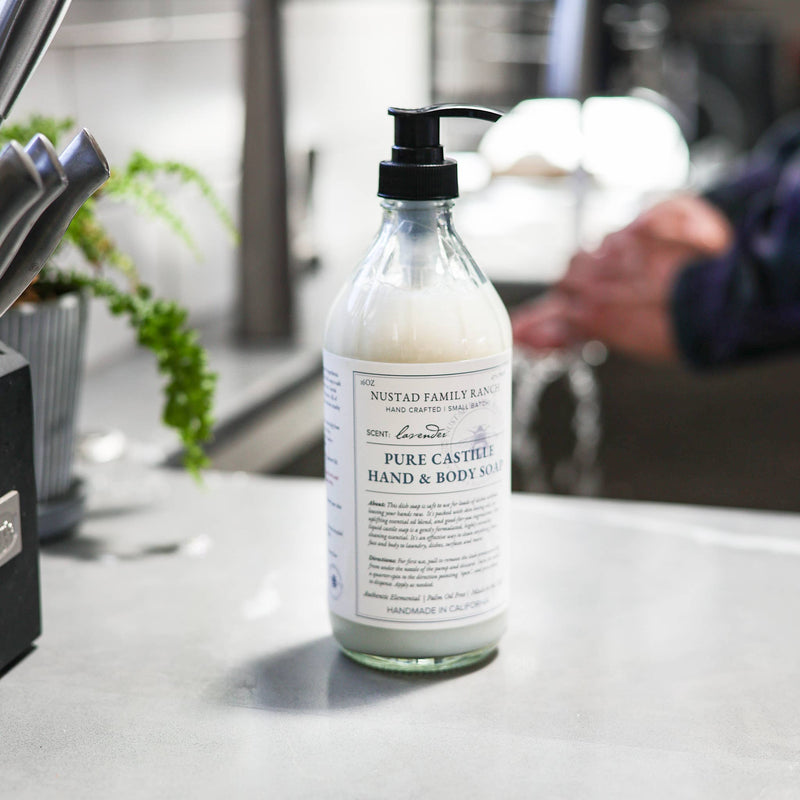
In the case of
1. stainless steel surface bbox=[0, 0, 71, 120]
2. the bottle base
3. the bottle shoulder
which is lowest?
the bottle base

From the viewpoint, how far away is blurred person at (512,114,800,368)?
1.27m

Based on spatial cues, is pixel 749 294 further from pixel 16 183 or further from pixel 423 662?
pixel 16 183

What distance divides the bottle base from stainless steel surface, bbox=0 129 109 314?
0.19 metres

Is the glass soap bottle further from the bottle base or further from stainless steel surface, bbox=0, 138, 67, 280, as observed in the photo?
stainless steel surface, bbox=0, 138, 67, 280

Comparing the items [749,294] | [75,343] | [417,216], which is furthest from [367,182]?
[417,216]

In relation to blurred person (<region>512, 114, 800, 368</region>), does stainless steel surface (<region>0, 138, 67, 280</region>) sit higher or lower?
higher

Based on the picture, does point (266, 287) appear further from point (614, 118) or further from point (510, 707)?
point (510, 707)

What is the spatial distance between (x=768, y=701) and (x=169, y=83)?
3.25ft

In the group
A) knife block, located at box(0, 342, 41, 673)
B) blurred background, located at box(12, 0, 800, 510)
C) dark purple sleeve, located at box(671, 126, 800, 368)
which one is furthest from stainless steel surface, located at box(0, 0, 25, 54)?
dark purple sleeve, located at box(671, 126, 800, 368)

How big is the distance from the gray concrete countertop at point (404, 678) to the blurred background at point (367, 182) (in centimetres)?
27

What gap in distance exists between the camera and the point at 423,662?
45cm

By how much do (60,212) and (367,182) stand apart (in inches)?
60.5

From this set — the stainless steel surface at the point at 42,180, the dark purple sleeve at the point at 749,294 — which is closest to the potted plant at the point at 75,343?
the stainless steel surface at the point at 42,180

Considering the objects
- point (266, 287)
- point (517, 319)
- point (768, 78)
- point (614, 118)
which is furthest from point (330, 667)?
point (768, 78)
